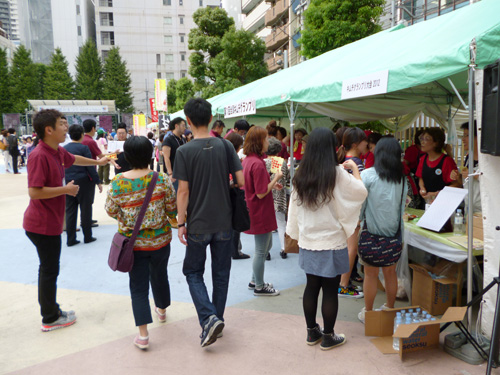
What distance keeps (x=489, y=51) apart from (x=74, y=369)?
352 centimetres

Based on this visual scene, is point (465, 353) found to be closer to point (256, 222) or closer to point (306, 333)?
point (306, 333)

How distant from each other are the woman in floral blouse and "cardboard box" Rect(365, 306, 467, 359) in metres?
1.68

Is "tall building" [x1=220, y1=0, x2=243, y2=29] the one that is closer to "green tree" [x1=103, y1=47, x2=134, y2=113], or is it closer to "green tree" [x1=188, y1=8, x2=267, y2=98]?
"green tree" [x1=103, y1=47, x2=134, y2=113]

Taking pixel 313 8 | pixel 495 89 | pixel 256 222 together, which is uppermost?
pixel 313 8

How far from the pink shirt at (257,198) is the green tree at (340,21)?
440 inches

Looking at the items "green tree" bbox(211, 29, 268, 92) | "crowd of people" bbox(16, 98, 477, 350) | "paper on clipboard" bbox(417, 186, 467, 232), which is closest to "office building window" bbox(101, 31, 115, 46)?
"green tree" bbox(211, 29, 268, 92)

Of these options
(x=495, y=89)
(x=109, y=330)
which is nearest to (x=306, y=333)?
(x=109, y=330)

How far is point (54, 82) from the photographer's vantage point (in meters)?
44.3

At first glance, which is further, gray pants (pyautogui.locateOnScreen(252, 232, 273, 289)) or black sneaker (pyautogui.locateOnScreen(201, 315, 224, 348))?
gray pants (pyautogui.locateOnScreen(252, 232, 273, 289))

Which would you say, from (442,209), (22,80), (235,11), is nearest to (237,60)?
(442,209)

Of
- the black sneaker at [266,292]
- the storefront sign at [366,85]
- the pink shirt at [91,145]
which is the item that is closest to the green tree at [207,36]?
the pink shirt at [91,145]

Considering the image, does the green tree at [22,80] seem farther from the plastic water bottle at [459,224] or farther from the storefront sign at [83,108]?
the plastic water bottle at [459,224]

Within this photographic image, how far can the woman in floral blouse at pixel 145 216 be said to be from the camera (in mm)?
2752

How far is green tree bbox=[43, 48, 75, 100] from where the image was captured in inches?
1745
